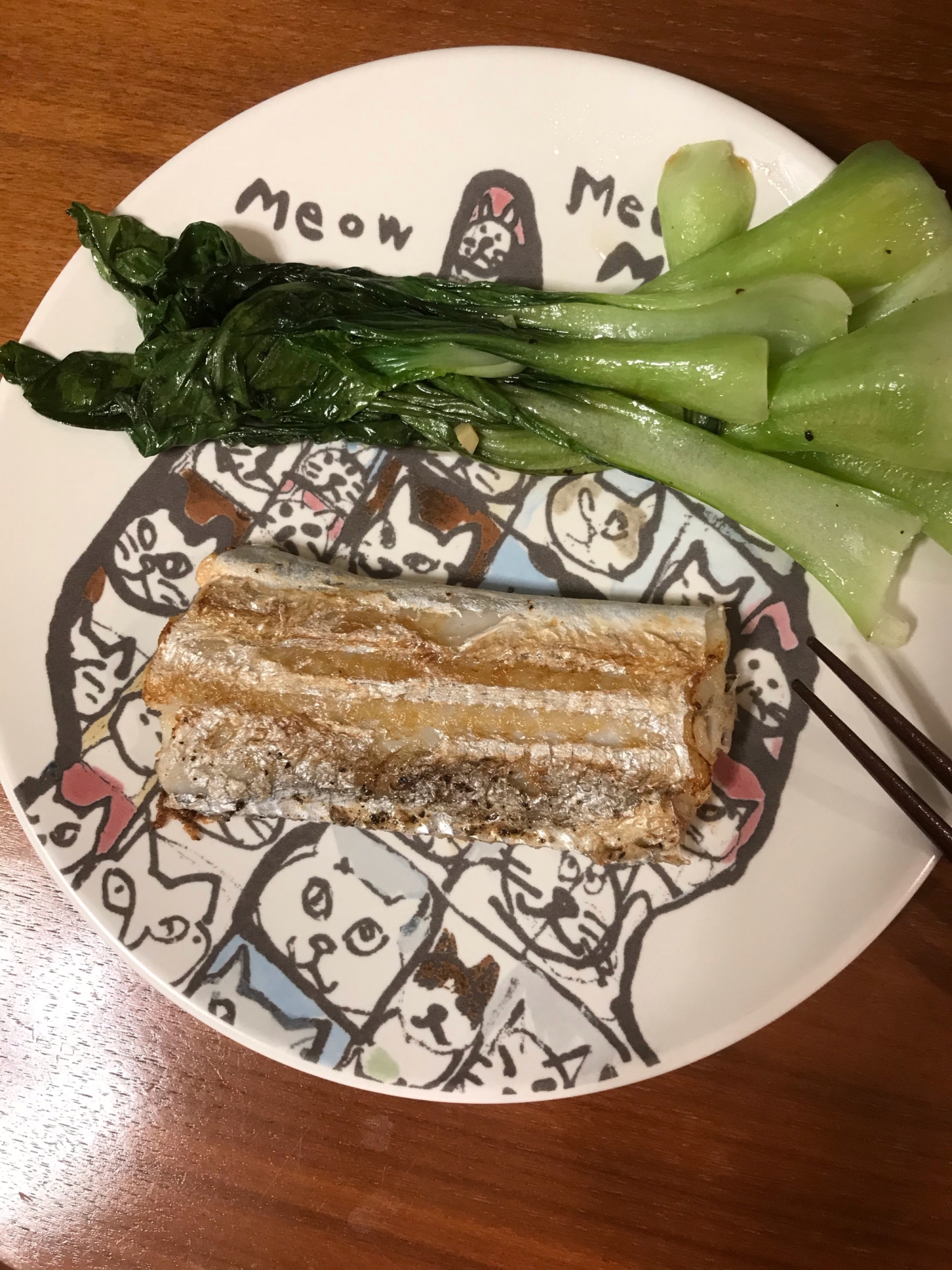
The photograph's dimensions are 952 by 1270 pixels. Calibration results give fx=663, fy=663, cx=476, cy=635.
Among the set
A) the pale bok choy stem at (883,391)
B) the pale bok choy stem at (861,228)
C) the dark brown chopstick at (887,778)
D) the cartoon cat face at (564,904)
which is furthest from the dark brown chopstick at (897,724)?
the pale bok choy stem at (861,228)

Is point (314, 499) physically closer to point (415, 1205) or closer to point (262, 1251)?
point (415, 1205)

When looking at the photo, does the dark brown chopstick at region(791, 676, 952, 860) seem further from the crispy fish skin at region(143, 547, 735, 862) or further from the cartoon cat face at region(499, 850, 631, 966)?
the cartoon cat face at region(499, 850, 631, 966)

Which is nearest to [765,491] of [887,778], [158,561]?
[887,778]

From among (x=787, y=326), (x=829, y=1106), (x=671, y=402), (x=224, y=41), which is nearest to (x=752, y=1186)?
(x=829, y=1106)

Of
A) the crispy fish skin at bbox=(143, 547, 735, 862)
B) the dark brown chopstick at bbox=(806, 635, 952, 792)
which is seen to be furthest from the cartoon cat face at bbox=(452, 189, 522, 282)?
the dark brown chopstick at bbox=(806, 635, 952, 792)

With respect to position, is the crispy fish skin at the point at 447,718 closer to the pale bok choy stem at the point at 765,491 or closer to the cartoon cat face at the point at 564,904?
the cartoon cat face at the point at 564,904

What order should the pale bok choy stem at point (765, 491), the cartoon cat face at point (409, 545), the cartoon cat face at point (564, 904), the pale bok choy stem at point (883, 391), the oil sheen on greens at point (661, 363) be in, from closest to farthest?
the pale bok choy stem at point (883, 391), the oil sheen on greens at point (661, 363), the pale bok choy stem at point (765, 491), the cartoon cat face at point (564, 904), the cartoon cat face at point (409, 545)
